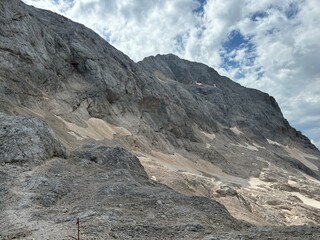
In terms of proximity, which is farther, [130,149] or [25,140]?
[130,149]

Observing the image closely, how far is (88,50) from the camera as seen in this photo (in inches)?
3290

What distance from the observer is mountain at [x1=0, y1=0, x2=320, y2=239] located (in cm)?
1588

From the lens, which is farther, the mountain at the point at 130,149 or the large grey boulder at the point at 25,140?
the large grey boulder at the point at 25,140

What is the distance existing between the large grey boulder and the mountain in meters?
0.08

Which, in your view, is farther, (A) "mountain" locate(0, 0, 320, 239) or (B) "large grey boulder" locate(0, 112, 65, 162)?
(B) "large grey boulder" locate(0, 112, 65, 162)

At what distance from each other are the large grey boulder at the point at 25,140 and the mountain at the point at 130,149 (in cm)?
8

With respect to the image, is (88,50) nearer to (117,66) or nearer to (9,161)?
(117,66)

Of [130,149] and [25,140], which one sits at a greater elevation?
[130,149]

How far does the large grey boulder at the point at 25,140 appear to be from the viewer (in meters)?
23.7

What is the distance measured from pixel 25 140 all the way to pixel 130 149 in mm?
40615

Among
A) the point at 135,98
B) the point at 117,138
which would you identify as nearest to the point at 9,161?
the point at 117,138

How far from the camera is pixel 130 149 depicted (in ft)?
213

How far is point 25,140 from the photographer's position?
80.4 ft

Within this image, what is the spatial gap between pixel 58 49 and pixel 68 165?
54925 millimetres
